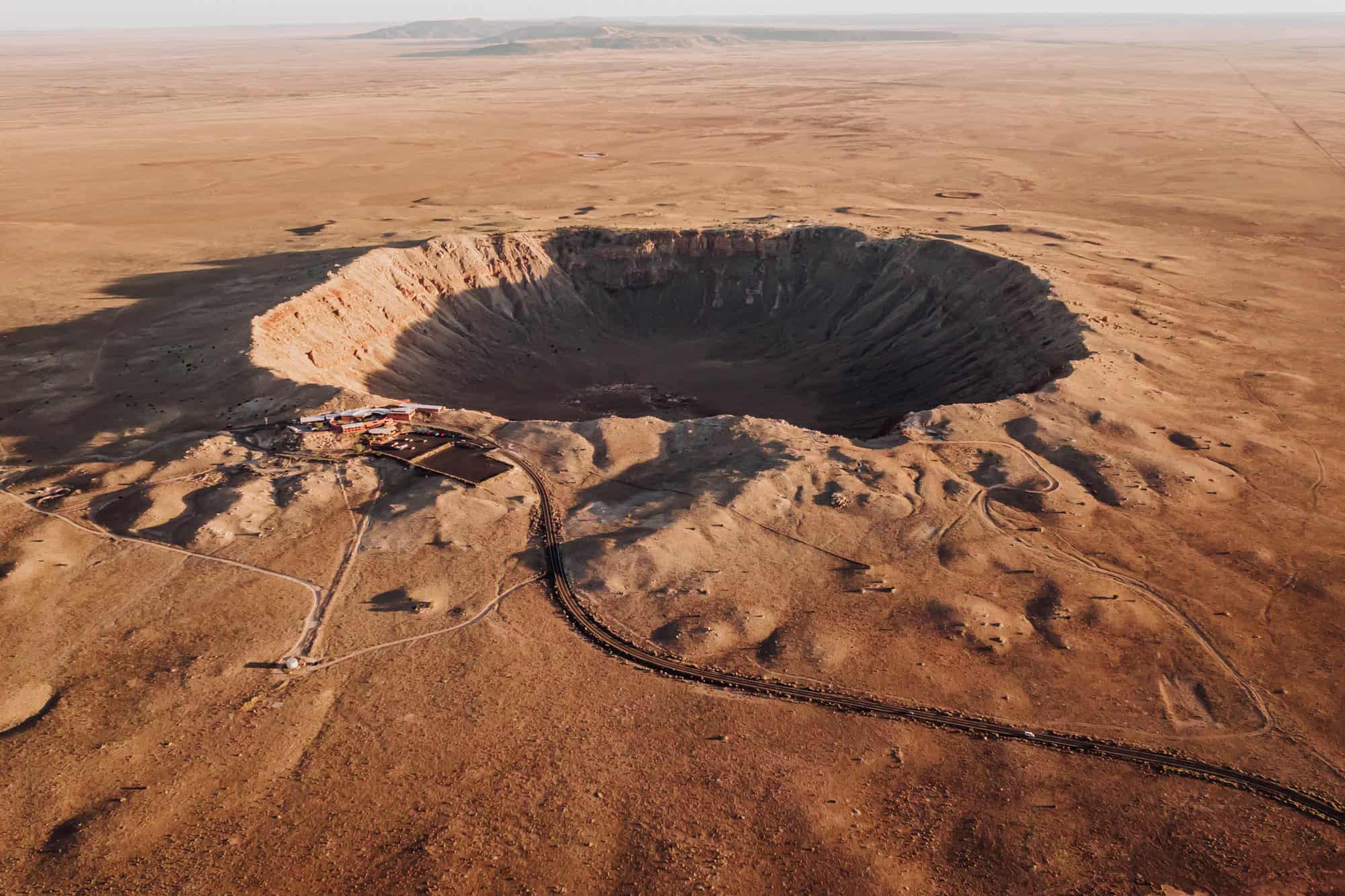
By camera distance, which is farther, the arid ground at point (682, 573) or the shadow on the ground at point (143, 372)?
the shadow on the ground at point (143, 372)

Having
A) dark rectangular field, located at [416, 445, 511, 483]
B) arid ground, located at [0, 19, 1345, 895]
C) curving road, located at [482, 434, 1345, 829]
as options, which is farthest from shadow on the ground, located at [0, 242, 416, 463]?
curving road, located at [482, 434, 1345, 829]

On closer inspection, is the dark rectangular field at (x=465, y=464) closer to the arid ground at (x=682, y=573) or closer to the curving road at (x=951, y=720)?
the arid ground at (x=682, y=573)

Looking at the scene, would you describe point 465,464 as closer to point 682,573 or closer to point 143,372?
point 682,573

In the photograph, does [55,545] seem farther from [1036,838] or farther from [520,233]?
[520,233]

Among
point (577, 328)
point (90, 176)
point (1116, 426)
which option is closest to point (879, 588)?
point (1116, 426)

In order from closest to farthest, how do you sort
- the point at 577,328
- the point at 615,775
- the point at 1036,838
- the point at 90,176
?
the point at 1036,838 < the point at 615,775 < the point at 577,328 < the point at 90,176

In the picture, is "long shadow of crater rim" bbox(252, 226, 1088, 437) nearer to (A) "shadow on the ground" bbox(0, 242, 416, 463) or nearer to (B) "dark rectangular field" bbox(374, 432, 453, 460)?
(A) "shadow on the ground" bbox(0, 242, 416, 463)

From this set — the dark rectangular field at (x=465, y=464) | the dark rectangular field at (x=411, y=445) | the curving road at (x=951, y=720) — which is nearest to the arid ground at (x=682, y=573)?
the curving road at (x=951, y=720)

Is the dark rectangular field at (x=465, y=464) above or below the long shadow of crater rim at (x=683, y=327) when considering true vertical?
above
